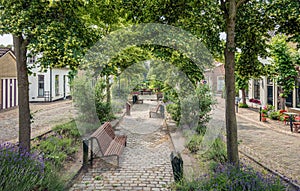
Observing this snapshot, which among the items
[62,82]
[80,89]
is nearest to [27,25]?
[80,89]

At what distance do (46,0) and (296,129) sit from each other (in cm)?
1106

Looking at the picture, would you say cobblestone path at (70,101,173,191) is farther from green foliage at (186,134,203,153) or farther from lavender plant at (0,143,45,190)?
lavender plant at (0,143,45,190)

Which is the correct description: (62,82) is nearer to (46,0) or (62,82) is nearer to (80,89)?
(80,89)

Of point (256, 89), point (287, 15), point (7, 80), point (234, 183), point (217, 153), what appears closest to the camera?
point (234, 183)

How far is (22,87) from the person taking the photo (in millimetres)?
5023

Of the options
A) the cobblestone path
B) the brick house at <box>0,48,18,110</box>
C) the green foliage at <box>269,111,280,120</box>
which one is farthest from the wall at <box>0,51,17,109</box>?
the green foliage at <box>269,111,280,120</box>

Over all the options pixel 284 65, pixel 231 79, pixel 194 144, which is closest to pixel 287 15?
pixel 231 79

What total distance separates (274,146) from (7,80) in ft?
62.1

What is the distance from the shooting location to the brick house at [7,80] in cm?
1772

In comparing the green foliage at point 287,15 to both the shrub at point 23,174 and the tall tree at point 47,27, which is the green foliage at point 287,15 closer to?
the tall tree at point 47,27

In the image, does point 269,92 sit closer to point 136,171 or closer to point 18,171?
point 136,171

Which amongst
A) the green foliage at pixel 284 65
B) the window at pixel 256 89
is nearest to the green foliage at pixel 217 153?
the green foliage at pixel 284 65

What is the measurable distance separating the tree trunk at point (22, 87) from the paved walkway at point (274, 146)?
5.56m

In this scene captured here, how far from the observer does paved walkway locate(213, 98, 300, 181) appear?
19.7 feet
